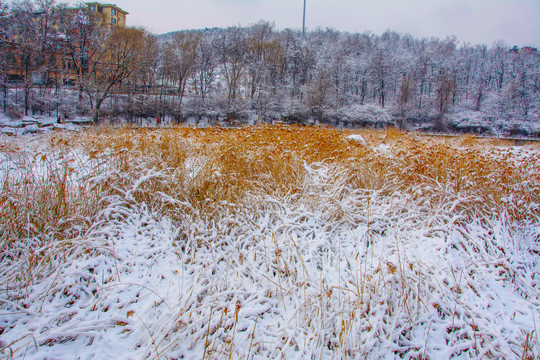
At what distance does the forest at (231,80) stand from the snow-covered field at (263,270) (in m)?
11.9

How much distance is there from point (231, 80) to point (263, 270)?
37942 millimetres

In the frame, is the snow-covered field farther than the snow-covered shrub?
No

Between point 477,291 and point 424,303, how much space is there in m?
0.63

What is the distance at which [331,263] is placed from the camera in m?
2.70

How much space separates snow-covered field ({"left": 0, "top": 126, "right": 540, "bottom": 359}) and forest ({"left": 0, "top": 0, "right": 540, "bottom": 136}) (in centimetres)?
1190

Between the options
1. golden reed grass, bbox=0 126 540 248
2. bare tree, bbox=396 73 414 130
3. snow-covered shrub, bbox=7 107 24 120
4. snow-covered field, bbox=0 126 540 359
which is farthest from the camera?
bare tree, bbox=396 73 414 130

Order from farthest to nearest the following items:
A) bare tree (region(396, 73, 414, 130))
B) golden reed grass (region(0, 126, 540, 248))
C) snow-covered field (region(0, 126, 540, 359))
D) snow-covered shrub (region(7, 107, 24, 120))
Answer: bare tree (region(396, 73, 414, 130))
snow-covered shrub (region(7, 107, 24, 120))
golden reed grass (region(0, 126, 540, 248))
snow-covered field (region(0, 126, 540, 359))

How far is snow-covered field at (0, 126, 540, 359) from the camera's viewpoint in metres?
1.79

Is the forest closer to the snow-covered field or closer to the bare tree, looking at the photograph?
the bare tree

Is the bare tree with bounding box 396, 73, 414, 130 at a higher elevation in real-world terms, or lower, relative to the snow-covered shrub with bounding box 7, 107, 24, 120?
higher

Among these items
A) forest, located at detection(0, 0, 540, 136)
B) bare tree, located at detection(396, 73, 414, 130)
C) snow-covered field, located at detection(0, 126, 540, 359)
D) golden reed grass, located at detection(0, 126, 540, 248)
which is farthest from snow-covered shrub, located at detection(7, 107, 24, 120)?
bare tree, located at detection(396, 73, 414, 130)

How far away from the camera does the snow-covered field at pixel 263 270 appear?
1.79 m

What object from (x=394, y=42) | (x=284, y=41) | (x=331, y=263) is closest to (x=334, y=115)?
(x=284, y=41)

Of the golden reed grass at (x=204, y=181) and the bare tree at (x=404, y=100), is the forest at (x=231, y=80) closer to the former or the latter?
the bare tree at (x=404, y=100)
